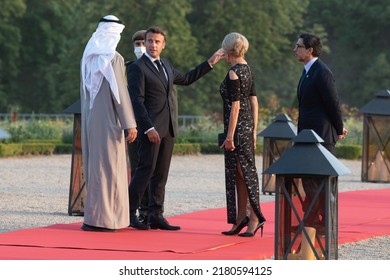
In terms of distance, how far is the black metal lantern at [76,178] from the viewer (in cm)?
1237

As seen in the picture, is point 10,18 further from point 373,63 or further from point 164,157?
point 164,157

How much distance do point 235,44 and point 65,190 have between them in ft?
20.7

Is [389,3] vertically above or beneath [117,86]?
above

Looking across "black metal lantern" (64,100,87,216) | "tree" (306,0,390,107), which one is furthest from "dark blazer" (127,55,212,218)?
"tree" (306,0,390,107)

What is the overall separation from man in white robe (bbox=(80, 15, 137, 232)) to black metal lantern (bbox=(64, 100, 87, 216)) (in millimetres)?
1757

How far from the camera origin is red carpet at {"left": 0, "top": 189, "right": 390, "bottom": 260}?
28.7 feet

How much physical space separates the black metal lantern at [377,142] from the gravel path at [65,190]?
284 millimetres

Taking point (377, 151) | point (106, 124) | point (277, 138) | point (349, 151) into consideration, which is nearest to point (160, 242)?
point (106, 124)

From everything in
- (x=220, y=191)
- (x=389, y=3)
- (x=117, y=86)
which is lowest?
(x=220, y=191)

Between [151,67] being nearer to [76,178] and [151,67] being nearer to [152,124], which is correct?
[152,124]
